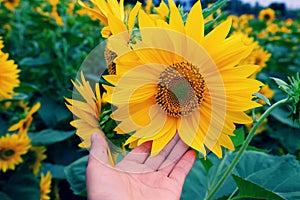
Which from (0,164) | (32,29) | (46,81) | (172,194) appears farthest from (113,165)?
(32,29)

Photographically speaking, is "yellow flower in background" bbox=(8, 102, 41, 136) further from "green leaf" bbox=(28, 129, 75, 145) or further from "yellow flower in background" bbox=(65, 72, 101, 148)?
"yellow flower in background" bbox=(65, 72, 101, 148)

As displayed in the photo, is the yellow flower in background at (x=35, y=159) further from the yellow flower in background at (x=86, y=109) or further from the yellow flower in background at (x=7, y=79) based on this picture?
the yellow flower in background at (x=86, y=109)

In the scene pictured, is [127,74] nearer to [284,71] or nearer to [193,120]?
[193,120]

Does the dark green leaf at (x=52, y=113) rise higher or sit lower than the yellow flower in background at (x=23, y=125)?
lower

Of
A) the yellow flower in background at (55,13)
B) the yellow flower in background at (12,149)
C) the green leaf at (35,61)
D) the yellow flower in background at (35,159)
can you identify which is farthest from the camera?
the yellow flower in background at (55,13)

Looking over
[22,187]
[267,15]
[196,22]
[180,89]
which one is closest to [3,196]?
[22,187]

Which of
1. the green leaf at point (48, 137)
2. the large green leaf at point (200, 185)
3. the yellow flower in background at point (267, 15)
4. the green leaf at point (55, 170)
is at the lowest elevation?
the yellow flower in background at point (267, 15)

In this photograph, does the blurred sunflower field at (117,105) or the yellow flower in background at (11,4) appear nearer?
the blurred sunflower field at (117,105)

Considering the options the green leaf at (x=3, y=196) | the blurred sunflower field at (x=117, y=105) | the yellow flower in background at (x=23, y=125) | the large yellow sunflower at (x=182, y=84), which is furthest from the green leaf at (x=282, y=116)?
the large yellow sunflower at (x=182, y=84)
